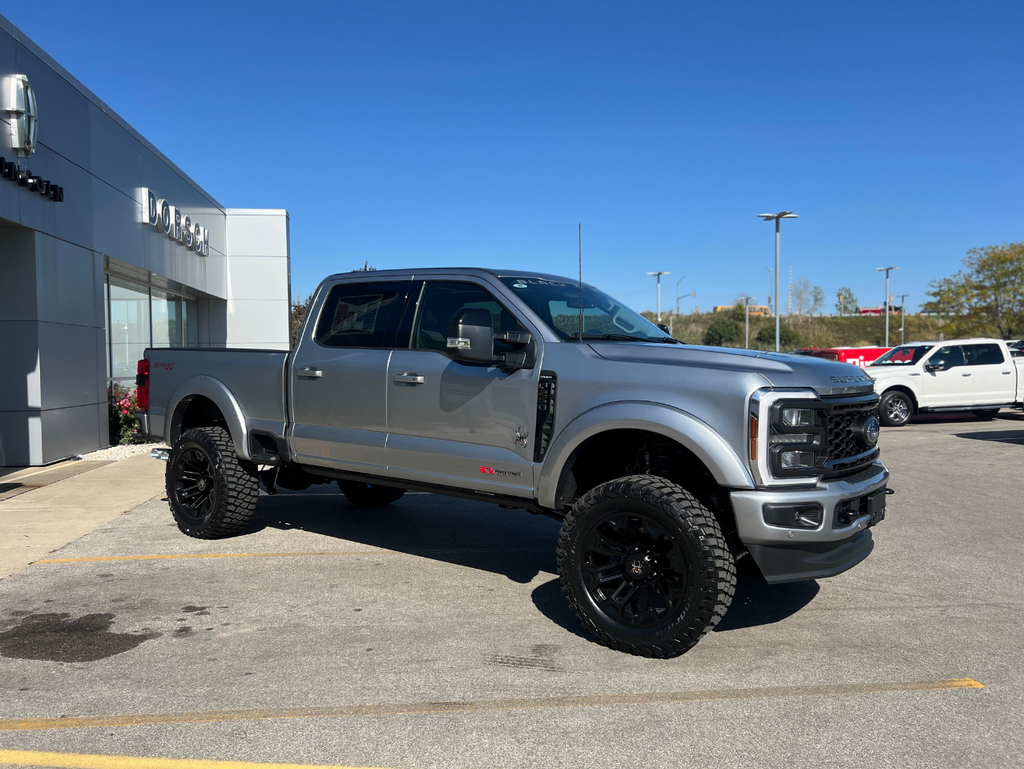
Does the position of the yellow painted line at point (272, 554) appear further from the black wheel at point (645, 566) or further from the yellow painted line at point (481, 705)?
the yellow painted line at point (481, 705)

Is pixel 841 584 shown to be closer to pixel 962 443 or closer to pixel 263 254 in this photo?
pixel 962 443

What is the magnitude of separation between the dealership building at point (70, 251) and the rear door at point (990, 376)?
56.3ft

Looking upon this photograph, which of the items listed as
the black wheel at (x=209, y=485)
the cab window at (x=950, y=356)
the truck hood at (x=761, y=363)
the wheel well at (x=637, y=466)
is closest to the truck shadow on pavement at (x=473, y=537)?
the black wheel at (x=209, y=485)

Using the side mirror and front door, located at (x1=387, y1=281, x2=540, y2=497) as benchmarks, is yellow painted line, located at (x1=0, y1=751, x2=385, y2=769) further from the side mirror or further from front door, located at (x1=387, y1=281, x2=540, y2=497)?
the side mirror

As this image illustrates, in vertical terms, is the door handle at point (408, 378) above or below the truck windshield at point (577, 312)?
below

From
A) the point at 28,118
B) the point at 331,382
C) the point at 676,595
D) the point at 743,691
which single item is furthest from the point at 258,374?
the point at 28,118

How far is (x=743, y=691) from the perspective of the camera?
3.80 meters

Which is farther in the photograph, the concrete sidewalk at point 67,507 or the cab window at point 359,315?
the concrete sidewalk at point 67,507

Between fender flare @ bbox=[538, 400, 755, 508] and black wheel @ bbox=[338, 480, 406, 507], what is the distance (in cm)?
380

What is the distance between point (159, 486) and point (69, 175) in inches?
211

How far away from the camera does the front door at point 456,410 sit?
4855 mm

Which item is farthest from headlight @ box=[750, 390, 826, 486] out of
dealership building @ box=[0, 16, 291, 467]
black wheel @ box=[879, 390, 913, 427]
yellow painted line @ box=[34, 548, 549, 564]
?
black wheel @ box=[879, 390, 913, 427]

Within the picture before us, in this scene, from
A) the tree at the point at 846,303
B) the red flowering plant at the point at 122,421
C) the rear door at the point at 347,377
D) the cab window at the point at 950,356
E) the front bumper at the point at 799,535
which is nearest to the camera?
the front bumper at the point at 799,535

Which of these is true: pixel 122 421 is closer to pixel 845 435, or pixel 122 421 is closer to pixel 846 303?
pixel 845 435
